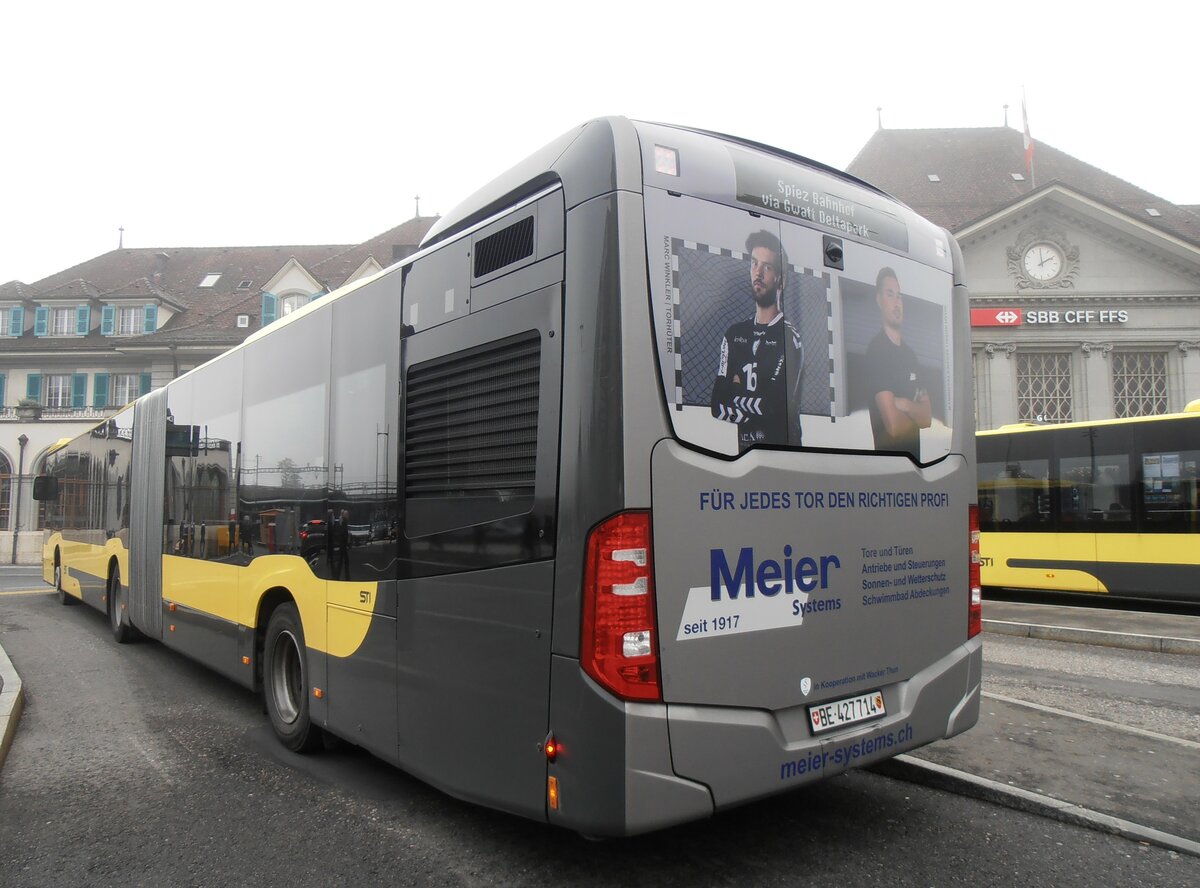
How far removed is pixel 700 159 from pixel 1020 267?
1343 inches

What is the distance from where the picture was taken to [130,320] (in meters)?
42.5

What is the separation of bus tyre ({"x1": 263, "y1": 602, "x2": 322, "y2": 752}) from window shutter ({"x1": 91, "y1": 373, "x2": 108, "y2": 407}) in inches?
1613

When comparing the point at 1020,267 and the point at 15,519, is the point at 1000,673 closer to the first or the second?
the point at 1020,267

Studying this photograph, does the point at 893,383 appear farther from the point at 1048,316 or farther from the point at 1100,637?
the point at 1048,316

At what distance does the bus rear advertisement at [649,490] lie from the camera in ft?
10.5

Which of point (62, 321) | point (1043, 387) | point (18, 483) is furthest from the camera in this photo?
point (62, 321)

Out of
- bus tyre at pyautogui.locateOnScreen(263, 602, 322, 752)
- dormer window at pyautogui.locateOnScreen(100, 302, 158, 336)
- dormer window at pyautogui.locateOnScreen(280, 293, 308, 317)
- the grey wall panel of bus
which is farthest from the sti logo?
dormer window at pyautogui.locateOnScreen(100, 302, 158, 336)

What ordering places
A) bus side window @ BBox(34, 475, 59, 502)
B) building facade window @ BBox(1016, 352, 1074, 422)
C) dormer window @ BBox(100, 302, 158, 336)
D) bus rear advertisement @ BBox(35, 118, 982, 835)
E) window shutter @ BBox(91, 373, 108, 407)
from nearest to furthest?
bus rear advertisement @ BBox(35, 118, 982, 835), bus side window @ BBox(34, 475, 59, 502), building facade window @ BBox(1016, 352, 1074, 422), window shutter @ BBox(91, 373, 108, 407), dormer window @ BBox(100, 302, 158, 336)

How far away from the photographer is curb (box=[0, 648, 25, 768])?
19.2 feet

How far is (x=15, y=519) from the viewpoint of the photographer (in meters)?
37.8

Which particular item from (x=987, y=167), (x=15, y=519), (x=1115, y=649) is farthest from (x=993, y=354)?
(x=15, y=519)

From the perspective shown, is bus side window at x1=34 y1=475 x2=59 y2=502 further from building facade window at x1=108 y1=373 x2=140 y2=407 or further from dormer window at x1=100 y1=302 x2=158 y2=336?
dormer window at x1=100 y1=302 x2=158 y2=336

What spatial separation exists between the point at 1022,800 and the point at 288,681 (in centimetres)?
453

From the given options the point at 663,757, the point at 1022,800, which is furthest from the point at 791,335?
the point at 1022,800
